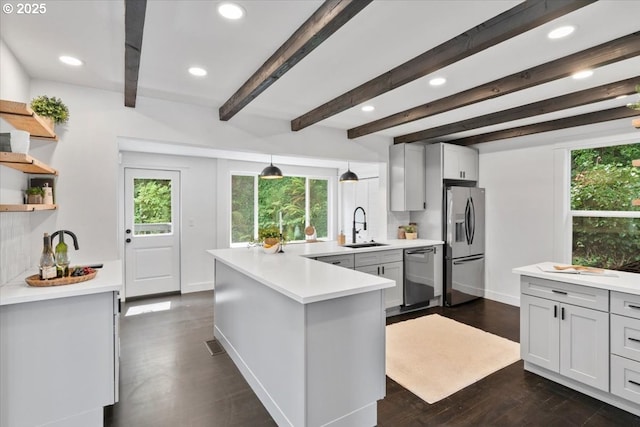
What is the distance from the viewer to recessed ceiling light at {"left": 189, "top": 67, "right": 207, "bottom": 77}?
8.45ft

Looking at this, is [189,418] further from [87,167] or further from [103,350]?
[87,167]

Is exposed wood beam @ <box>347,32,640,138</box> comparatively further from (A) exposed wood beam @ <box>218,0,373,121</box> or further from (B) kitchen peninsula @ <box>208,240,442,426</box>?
(B) kitchen peninsula @ <box>208,240,442,426</box>

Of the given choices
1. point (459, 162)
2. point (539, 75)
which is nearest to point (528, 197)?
point (459, 162)

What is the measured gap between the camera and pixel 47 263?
2.09m

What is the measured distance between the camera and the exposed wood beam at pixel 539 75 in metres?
2.05

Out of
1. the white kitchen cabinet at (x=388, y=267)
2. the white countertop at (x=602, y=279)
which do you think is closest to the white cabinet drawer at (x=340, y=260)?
the white kitchen cabinet at (x=388, y=267)

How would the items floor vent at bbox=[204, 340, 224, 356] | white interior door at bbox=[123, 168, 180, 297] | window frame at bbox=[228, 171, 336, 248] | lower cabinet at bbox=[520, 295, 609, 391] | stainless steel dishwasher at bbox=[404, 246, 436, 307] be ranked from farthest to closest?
1. window frame at bbox=[228, 171, 336, 248]
2. white interior door at bbox=[123, 168, 180, 297]
3. stainless steel dishwasher at bbox=[404, 246, 436, 307]
4. floor vent at bbox=[204, 340, 224, 356]
5. lower cabinet at bbox=[520, 295, 609, 391]

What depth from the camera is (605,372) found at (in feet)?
7.36

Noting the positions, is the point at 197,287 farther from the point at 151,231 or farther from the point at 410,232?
the point at 410,232

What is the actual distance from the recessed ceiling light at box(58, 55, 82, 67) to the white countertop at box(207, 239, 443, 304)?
1946 mm

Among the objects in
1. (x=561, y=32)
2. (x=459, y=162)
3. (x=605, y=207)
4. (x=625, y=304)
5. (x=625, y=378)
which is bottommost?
(x=625, y=378)

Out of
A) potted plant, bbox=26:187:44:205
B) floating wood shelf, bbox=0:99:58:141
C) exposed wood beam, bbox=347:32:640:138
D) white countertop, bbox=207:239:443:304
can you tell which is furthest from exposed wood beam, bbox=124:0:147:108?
exposed wood beam, bbox=347:32:640:138

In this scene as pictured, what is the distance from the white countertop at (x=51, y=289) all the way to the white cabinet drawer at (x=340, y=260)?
6.96ft

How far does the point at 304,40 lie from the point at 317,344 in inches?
71.9
